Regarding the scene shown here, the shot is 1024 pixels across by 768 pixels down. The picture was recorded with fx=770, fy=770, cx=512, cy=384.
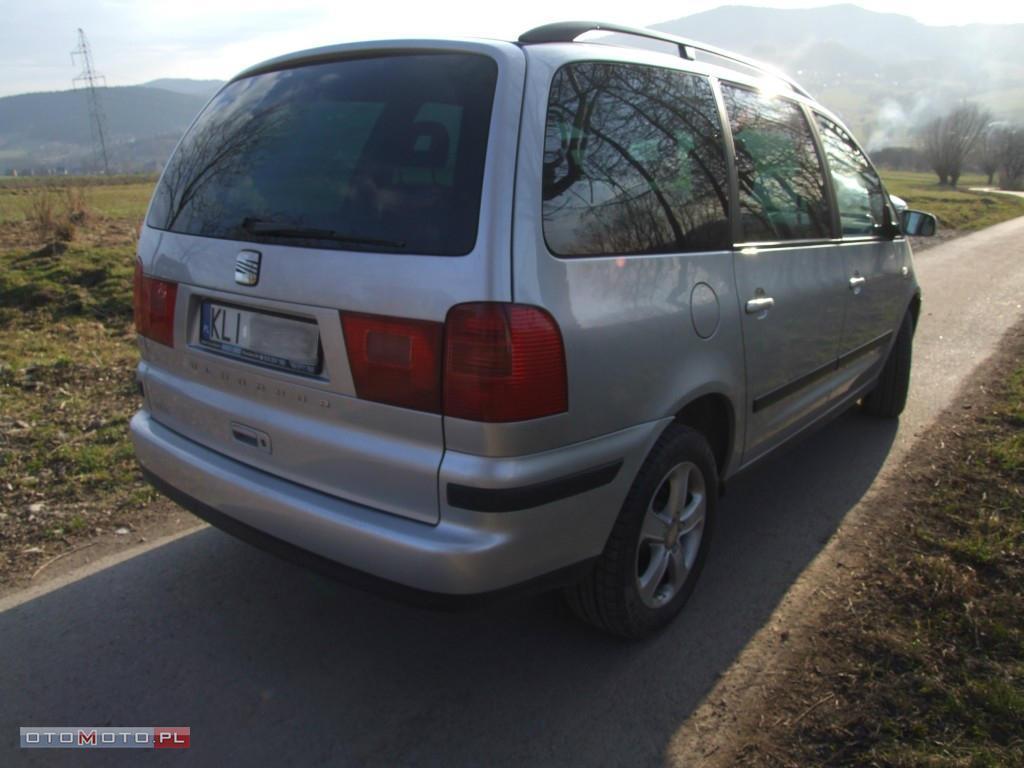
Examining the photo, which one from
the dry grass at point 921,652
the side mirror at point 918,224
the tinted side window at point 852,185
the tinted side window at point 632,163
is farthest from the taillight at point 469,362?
the side mirror at point 918,224

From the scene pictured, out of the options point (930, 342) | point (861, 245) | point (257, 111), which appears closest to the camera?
point (257, 111)

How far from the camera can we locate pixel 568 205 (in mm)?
2168

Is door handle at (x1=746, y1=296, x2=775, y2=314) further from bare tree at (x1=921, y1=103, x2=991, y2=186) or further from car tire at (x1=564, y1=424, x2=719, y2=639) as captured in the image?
bare tree at (x1=921, y1=103, x2=991, y2=186)

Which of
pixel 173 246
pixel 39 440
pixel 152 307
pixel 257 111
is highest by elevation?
pixel 257 111

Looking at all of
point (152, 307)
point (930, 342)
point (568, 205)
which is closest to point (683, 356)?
point (568, 205)

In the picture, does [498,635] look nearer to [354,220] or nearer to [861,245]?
[354,220]

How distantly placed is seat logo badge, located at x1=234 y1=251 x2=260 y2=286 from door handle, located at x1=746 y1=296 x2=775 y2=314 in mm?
1717

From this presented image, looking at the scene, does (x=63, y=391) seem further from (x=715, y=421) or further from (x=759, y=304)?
(x=759, y=304)

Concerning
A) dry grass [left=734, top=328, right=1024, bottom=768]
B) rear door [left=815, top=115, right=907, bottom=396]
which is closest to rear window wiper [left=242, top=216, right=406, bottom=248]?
dry grass [left=734, top=328, right=1024, bottom=768]

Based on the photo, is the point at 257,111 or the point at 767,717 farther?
the point at 257,111

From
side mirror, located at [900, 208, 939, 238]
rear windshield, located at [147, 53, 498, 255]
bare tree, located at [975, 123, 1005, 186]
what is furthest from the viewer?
bare tree, located at [975, 123, 1005, 186]

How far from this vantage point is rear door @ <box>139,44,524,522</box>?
2025mm

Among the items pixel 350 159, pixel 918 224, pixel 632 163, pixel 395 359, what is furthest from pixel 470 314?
pixel 918 224

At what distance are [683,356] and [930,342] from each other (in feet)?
19.1
